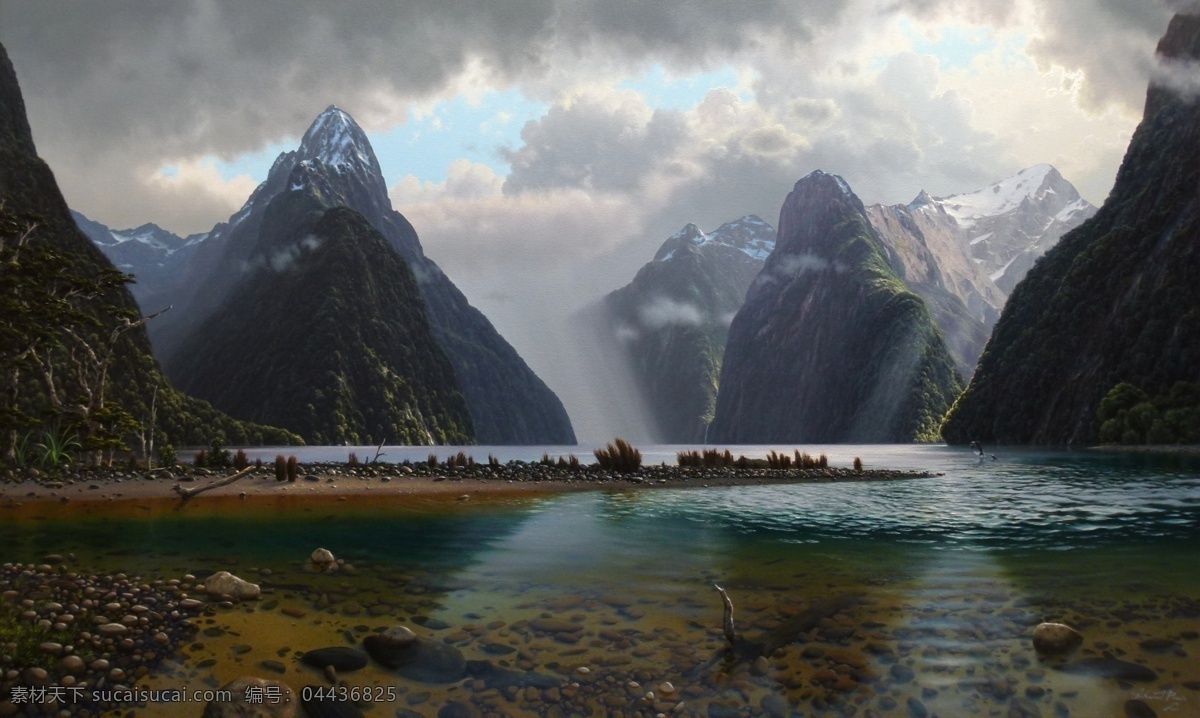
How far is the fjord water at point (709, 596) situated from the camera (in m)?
8.78

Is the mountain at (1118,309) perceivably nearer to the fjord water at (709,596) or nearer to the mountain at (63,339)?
the fjord water at (709,596)

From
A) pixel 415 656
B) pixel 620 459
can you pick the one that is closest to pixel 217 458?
pixel 620 459

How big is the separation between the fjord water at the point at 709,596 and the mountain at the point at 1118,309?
336 ft

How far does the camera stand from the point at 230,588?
1250 centimetres

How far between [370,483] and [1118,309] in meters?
135

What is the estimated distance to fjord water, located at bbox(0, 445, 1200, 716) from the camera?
878 centimetres

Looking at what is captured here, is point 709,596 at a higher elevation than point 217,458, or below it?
below

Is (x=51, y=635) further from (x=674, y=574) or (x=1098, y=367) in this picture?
A: (x=1098, y=367)

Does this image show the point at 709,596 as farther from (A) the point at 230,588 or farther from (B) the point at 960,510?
(B) the point at 960,510

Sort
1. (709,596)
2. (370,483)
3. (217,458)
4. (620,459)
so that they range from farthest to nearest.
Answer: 1. (620,459)
2. (217,458)
3. (370,483)
4. (709,596)

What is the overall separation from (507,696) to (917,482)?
142ft
